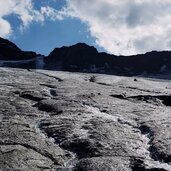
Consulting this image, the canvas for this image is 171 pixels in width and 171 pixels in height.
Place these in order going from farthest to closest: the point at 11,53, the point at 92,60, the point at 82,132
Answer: the point at 11,53 → the point at 92,60 → the point at 82,132

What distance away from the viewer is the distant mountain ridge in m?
69.2

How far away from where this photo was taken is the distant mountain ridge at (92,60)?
69250 mm

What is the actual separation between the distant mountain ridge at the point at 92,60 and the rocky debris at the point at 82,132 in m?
54.5

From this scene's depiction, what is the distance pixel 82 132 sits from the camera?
913 centimetres

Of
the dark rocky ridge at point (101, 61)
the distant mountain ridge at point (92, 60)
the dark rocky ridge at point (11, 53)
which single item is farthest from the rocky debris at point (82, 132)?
the dark rocky ridge at point (11, 53)

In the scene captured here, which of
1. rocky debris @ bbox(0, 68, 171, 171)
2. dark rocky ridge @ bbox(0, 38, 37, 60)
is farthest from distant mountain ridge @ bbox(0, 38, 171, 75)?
rocky debris @ bbox(0, 68, 171, 171)

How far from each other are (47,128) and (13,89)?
188 inches

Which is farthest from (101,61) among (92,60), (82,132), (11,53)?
(82,132)

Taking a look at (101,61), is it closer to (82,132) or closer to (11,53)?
(11,53)

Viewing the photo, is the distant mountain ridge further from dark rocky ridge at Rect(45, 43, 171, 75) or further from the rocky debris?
the rocky debris

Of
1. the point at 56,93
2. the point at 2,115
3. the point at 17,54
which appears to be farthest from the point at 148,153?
the point at 17,54

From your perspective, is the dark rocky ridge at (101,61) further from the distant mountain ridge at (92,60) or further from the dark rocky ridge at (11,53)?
the dark rocky ridge at (11,53)

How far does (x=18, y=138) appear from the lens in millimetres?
8602

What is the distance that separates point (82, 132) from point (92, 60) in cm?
6432
